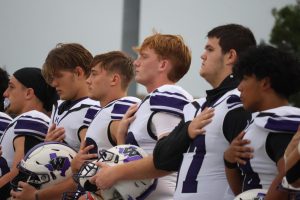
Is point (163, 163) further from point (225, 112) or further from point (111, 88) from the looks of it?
point (111, 88)

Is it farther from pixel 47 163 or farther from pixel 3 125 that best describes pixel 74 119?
pixel 3 125

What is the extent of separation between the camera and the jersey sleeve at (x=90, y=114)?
25.6ft

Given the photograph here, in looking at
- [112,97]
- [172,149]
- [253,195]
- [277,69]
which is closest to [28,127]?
[112,97]

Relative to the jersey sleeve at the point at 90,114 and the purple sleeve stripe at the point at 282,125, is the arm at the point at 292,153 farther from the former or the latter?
the jersey sleeve at the point at 90,114

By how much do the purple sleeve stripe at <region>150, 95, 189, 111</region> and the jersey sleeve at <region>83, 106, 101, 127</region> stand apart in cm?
115

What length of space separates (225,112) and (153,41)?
4.18ft

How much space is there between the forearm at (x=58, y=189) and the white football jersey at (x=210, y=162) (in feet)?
5.27

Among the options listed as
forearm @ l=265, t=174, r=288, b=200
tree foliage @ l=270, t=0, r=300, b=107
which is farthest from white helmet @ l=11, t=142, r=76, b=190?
tree foliage @ l=270, t=0, r=300, b=107

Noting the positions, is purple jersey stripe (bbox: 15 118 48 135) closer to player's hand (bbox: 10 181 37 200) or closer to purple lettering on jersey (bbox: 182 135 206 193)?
player's hand (bbox: 10 181 37 200)

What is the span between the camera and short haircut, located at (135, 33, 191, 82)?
23.2 feet

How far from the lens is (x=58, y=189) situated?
7590mm

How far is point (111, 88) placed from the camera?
24.8ft

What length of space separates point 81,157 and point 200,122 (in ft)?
4.57

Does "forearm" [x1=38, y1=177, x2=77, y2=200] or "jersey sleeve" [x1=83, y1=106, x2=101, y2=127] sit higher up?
"jersey sleeve" [x1=83, y1=106, x2=101, y2=127]
